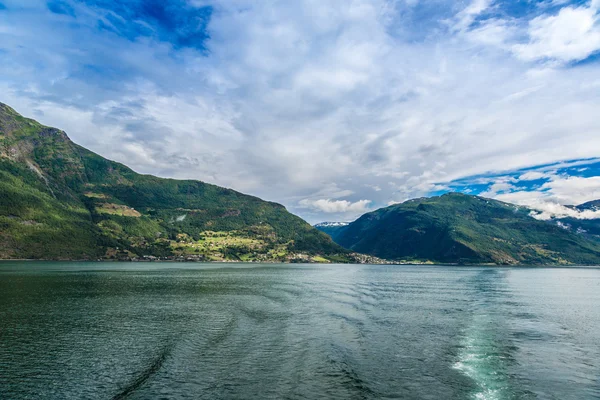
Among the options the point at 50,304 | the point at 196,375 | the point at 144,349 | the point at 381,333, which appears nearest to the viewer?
the point at 196,375

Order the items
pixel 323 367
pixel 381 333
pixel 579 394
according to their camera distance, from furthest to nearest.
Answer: pixel 381 333 → pixel 323 367 → pixel 579 394

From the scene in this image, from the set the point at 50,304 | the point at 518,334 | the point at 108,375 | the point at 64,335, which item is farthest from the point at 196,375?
the point at 50,304

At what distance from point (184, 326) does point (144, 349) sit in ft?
46.1

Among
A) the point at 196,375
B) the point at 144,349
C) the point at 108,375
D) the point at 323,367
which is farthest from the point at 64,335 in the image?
the point at 323,367

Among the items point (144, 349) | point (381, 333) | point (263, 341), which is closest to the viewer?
point (144, 349)

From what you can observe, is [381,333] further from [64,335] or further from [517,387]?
[64,335]

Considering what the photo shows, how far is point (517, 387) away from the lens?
33.6 m

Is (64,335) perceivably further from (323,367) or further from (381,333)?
(381,333)

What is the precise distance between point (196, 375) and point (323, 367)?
13.4m

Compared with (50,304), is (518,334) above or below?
above

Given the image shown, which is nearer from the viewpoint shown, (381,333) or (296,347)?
(296,347)

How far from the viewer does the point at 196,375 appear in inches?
1399

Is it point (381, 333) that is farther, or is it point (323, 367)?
point (381, 333)

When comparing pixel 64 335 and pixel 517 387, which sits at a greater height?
pixel 517 387
